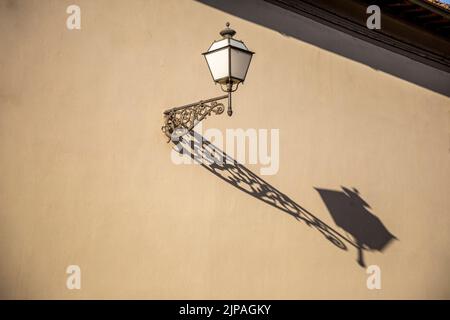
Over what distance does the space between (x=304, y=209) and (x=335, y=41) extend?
7.68 ft

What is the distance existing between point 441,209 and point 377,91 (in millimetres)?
1977

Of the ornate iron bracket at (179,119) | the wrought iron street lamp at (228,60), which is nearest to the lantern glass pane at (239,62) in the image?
the wrought iron street lamp at (228,60)

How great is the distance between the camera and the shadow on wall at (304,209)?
17.4ft

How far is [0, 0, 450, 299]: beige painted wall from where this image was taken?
14.5 ft

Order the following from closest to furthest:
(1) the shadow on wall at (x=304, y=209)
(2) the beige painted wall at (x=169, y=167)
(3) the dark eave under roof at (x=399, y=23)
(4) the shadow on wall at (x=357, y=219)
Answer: (2) the beige painted wall at (x=169, y=167), (1) the shadow on wall at (x=304, y=209), (4) the shadow on wall at (x=357, y=219), (3) the dark eave under roof at (x=399, y=23)

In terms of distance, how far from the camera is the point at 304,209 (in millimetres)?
5910

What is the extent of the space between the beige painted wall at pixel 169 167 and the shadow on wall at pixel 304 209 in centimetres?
10

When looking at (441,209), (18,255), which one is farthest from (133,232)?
(441,209)

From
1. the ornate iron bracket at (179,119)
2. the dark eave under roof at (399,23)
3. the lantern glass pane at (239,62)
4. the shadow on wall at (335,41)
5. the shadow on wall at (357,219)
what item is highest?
the dark eave under roof at (399,23)

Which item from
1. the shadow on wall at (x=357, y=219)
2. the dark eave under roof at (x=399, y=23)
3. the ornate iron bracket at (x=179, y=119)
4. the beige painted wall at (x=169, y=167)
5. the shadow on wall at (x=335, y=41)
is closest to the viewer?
the beige painted wall at (x=169, y=167)

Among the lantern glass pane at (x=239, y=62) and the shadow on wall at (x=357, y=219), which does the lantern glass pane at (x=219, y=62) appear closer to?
the lantern glass pane at (x=239, y=62)
